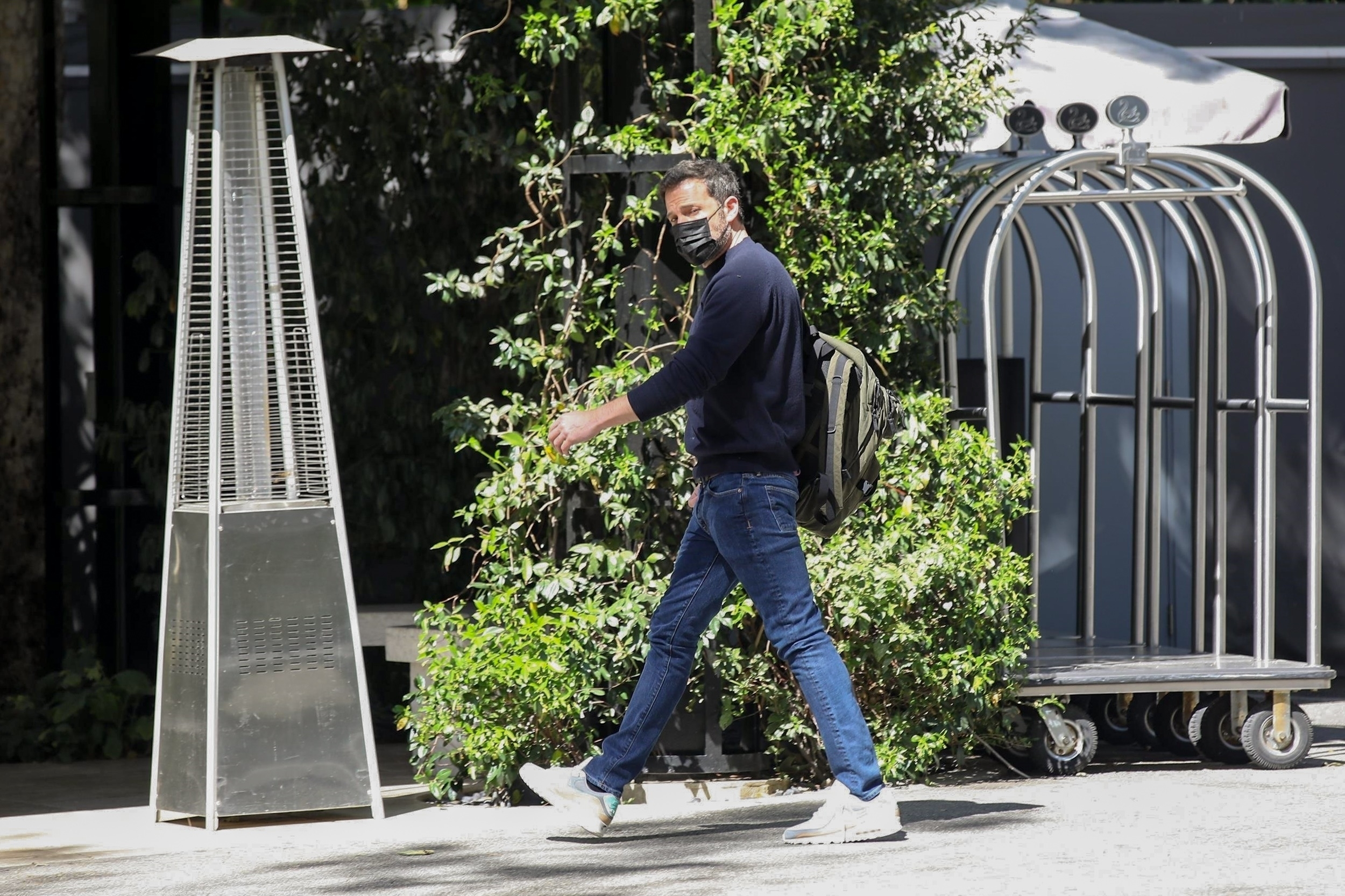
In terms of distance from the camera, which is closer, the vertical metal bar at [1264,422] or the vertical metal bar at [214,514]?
the vertical metal bar at [214,514]

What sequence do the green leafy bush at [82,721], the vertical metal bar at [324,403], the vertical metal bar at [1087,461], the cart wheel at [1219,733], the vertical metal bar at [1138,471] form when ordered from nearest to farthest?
the vertical metal bar at [324,403] → the cart wheel at [1219,733] → the vertical metal bar at [1138,471] → the vertical metal bar at [1087,461] → the green leafy bush at [82,721]

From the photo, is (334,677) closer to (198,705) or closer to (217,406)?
(198,705)

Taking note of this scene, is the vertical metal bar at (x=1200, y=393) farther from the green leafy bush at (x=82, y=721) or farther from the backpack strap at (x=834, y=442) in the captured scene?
the green leafy bush at (x=82, y=721)

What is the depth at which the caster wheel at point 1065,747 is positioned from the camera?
643 centimetres

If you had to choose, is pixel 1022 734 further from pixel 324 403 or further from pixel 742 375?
pixel 324 403

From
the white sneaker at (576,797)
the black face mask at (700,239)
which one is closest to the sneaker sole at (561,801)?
the white sneaker at (576,797)

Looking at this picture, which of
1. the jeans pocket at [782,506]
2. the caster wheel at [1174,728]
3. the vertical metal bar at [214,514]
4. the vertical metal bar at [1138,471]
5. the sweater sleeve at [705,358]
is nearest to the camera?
the sweater sleeve at [705,358]

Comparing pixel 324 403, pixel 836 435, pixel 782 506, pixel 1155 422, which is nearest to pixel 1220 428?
pixel 1155 422

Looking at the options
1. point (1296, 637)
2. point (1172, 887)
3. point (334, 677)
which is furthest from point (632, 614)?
point (1296, 637)

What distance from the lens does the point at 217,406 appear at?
5.80 m

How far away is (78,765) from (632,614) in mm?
2742

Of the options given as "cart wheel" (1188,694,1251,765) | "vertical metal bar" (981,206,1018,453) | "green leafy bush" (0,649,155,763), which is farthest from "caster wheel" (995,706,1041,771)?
"green leafy bush" (0,649,155,763)

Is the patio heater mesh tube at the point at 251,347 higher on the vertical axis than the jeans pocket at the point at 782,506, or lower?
higher

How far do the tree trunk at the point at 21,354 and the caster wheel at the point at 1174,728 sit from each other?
4.80m
